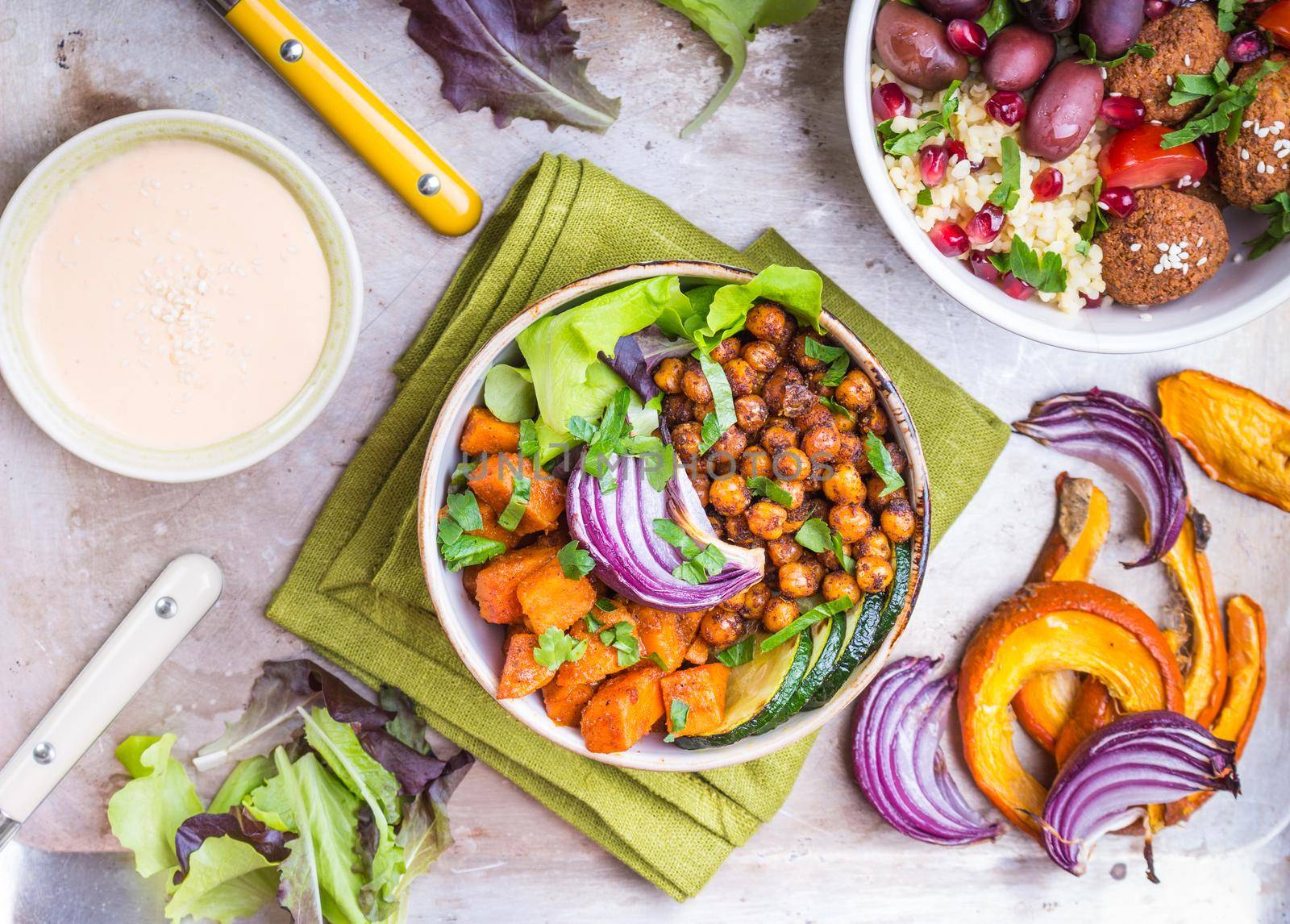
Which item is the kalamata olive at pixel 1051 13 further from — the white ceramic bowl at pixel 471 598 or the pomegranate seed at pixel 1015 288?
the white ceramic bowl at pixel 471 598

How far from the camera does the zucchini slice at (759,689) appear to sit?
1571 millimetres

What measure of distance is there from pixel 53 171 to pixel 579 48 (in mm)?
1011

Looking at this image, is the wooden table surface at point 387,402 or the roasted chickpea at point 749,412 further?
the wooden table surface at point 387,402

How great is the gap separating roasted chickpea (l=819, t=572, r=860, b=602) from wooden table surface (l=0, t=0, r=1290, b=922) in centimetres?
52

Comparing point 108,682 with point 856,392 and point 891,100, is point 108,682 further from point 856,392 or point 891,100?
point 891,100

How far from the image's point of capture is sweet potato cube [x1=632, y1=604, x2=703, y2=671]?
1.57 m

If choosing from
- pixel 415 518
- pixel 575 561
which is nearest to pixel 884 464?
pixel 575 561

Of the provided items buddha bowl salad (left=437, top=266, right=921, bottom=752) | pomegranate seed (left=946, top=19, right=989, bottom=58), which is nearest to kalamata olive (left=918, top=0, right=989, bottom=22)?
pomegranate seed (left=946, top=19, right=989, bottom=58)

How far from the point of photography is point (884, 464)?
156 cm

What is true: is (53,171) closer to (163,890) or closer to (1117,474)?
(163,890)

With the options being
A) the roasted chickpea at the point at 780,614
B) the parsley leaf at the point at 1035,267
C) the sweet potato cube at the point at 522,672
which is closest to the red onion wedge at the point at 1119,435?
the parsley leaf at the point at 1035,267

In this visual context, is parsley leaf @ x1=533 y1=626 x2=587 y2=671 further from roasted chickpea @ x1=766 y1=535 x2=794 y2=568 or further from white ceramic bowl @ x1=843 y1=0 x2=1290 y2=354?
white ceramic bowl @ x1=843 y1=0 x2=1290 y2=354

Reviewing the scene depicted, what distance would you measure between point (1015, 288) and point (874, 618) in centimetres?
69

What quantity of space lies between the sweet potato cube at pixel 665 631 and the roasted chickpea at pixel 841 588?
0.73 feet
